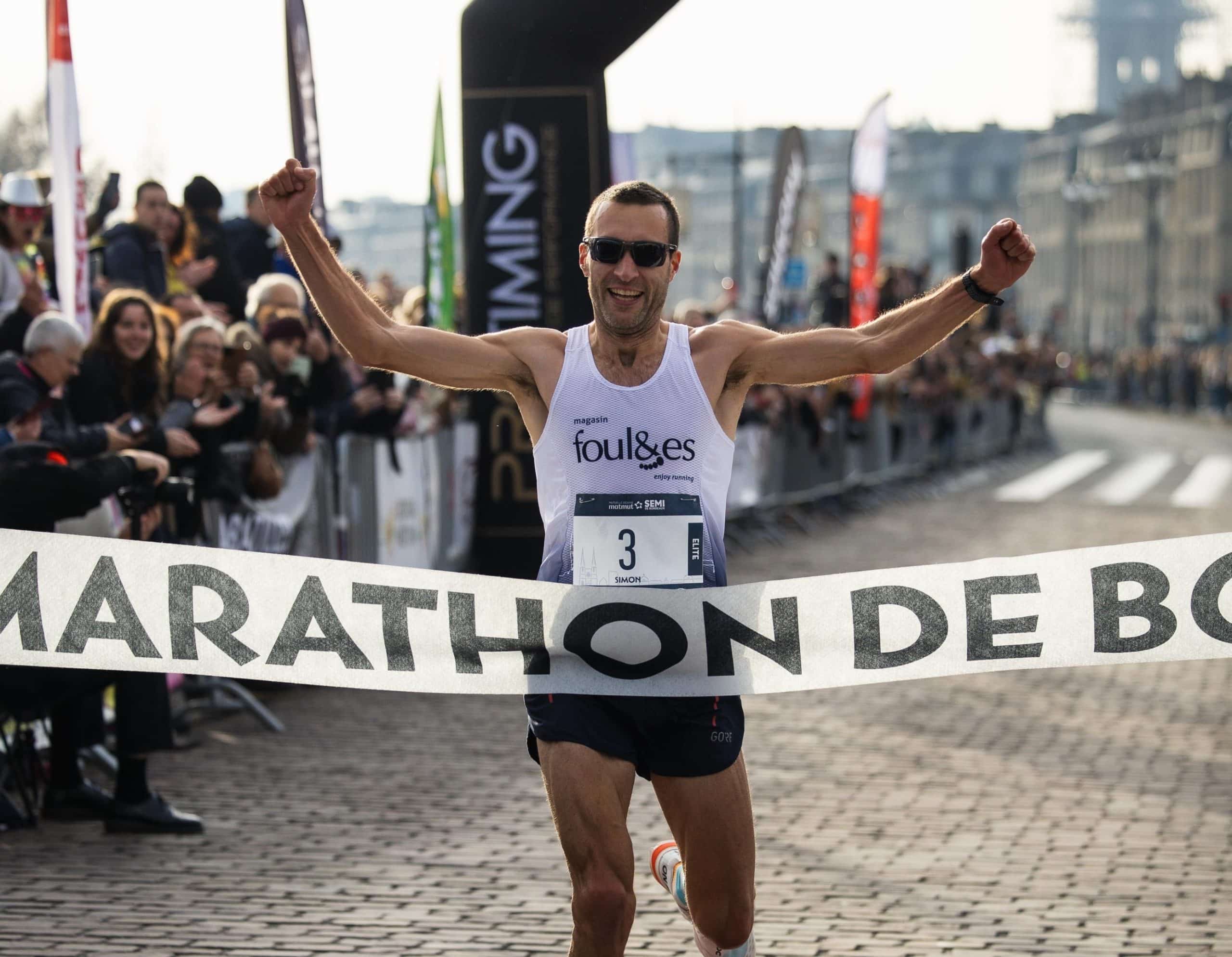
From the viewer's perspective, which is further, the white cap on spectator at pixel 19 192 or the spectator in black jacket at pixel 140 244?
the spectator in black jacket at pixel 140 244

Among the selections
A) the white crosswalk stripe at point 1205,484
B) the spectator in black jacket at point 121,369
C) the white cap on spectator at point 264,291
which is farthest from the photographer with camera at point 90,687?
the white crosswalk stripe at point 1205,484

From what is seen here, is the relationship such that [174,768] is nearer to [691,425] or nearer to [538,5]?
[691,425]

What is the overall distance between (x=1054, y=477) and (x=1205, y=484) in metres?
2.37

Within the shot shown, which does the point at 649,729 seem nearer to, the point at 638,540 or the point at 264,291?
the point at 638,540

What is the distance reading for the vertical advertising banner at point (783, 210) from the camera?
73.5 ft

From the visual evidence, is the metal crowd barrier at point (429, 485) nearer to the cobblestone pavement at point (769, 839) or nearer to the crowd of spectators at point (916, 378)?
the crowd of spectators at point (916, 378)

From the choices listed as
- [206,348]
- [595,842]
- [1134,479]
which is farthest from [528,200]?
[1134,479]

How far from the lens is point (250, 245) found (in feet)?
41.1

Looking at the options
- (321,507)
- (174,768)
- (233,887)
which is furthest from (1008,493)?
(233,887)

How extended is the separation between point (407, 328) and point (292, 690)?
22.2ft

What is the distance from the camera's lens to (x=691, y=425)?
15.7ft

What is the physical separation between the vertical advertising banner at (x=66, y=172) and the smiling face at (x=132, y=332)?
674 mm

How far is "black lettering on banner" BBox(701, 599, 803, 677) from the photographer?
16.2 ft

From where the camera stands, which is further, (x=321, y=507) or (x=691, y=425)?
(x=321, y=507)
